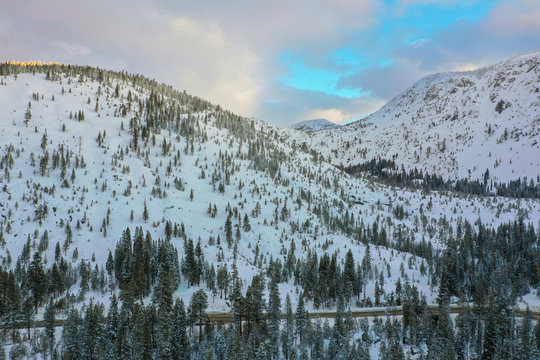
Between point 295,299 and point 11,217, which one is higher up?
point 11,217

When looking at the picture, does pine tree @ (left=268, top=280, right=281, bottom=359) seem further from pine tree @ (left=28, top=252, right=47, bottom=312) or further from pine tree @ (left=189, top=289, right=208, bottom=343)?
pine tree @ (left=28, top=252, right=47, bottom=312)

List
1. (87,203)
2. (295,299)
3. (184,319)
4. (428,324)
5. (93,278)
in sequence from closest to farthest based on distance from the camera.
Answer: (184,319) < (428,324) < (93,278) < (295,299) < (87,203)

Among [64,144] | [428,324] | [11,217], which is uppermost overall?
[64,144]

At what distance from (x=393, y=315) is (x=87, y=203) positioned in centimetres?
13426

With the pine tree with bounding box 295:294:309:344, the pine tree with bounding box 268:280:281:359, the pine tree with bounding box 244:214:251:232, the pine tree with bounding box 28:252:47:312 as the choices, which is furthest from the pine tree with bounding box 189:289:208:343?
the pine tree with bounding box 244:214:251:232

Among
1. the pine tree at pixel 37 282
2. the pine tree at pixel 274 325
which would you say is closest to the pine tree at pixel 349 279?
the pine tree at pixel 274 325

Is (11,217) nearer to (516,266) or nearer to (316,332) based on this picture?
(316,332)

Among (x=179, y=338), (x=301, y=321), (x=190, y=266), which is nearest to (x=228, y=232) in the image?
(x=190, y=266)

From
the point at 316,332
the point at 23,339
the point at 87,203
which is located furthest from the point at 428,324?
the point at 87,203

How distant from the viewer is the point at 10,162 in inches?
6496

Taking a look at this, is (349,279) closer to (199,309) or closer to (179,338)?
(199,309)

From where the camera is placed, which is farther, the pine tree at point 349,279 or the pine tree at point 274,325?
the pine tree at point 349,279

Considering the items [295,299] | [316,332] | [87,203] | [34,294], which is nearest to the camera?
[316,332]

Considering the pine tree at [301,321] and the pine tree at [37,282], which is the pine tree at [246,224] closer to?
the pine tree at [301,321]
